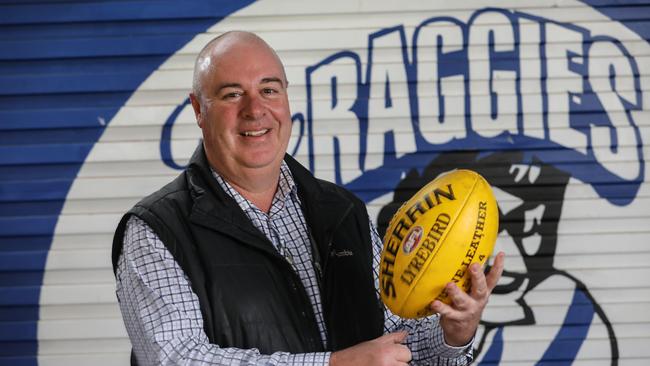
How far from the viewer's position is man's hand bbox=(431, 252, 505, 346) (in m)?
1.95

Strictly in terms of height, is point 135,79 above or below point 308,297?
above

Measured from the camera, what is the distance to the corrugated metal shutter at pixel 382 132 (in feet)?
13.8

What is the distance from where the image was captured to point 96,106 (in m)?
4.23

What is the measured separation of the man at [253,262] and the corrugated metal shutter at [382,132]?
5.66 ft

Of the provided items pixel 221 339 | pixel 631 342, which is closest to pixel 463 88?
pixel 631 342

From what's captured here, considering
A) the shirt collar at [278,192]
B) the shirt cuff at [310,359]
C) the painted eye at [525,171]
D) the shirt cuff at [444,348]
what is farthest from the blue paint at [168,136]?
the shirt cuff at [310,359]

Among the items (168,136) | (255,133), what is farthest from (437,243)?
(168,136)

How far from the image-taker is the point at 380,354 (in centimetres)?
187

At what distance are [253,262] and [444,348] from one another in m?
0.52

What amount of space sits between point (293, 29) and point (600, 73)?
1.48 m

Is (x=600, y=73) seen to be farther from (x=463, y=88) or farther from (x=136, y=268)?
(x=136, y=268)

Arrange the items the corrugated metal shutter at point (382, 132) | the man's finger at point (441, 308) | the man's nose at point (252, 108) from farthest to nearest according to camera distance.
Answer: the corrugated metal shutter at point (382, 132), the man's nose at point (252, 108), the man's finger at point (441, 308)

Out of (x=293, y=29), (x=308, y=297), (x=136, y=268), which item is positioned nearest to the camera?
(x=136, y=268)

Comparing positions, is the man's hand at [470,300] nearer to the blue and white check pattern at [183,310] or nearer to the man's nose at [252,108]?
the blue and white check pattern at [183,310]
